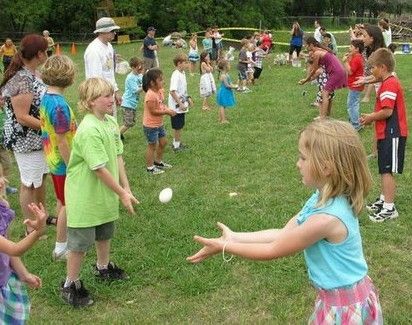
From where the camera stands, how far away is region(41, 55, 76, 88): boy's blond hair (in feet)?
13.6

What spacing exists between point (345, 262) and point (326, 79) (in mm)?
8273

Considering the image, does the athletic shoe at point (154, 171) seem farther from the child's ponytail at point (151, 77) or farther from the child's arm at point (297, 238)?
the child's arm at point (297, 238)

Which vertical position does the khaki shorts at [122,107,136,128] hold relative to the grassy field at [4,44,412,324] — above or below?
above

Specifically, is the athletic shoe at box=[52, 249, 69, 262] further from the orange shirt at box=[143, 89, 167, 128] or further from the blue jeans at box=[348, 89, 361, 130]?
the blue jeans at box=[348, 89, 361, 130]

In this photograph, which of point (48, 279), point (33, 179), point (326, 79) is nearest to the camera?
point (48, 279)

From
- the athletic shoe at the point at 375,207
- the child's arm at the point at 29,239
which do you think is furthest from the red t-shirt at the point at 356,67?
the child's arm at the point at 29,239

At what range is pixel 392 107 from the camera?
203 inches

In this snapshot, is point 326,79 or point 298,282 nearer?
point 298,282

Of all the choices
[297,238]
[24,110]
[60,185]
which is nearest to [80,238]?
[60,185]

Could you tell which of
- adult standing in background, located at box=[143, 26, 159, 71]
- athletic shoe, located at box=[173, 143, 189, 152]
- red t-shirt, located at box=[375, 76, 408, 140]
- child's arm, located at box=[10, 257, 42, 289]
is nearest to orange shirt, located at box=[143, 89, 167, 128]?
athletic shoe, located at box=[173, 143, 189, 152]

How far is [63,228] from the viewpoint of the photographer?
4.62 meters

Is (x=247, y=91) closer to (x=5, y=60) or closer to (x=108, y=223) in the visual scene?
(x=5, y=60)

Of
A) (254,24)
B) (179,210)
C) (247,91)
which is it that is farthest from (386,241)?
(254,24)

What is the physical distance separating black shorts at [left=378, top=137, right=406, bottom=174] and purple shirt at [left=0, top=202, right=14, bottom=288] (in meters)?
3.87
